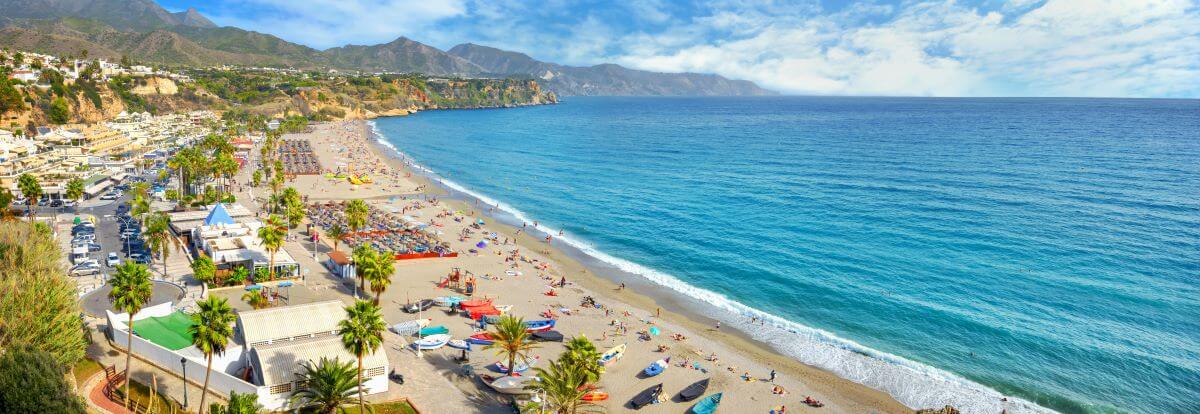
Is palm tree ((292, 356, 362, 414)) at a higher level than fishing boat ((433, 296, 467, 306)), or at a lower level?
higher

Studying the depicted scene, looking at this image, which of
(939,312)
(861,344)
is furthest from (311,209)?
(939,312)

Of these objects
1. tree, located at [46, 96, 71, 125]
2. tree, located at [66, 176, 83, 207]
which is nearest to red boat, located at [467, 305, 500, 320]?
tree, located at [66, 176, 83, 207]

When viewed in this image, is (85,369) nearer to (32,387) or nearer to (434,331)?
(32,387)

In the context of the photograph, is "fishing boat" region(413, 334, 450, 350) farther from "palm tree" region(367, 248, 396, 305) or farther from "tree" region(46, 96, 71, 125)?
"tree" region(46, 96, 71, 125)

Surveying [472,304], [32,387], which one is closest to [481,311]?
[472,304]

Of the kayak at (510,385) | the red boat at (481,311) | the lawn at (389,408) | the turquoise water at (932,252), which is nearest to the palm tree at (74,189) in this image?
the turquoise water at (932,252)
